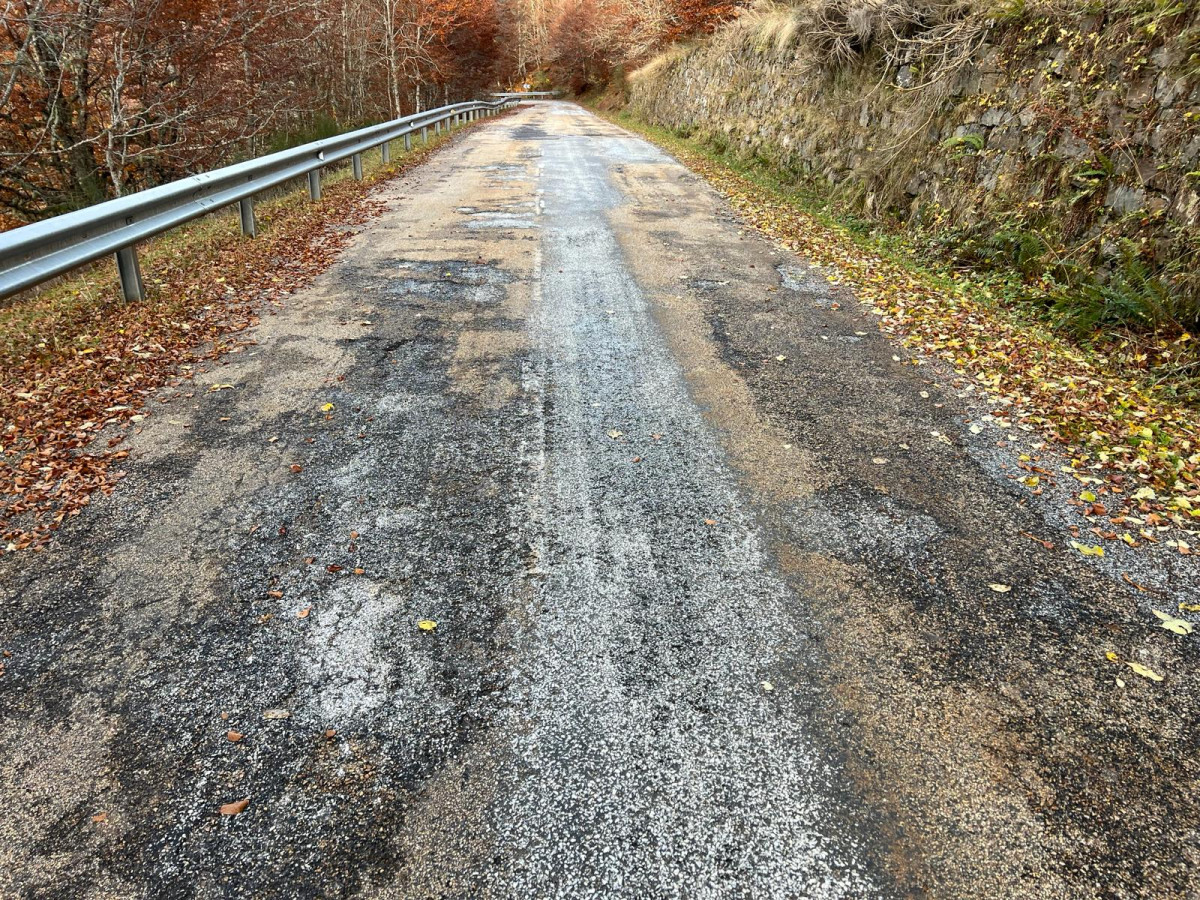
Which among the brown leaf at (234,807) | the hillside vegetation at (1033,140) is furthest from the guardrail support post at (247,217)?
the hillside vegetation at (1033,140)

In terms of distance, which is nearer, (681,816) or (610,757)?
(681,816)

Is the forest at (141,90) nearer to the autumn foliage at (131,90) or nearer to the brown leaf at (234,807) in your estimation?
the autumn foliage at (131,90)

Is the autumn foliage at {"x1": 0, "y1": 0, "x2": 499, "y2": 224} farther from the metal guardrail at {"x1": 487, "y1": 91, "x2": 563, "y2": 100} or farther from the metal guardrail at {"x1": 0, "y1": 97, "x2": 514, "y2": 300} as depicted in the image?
the metal guardrail at {"x1": 487, "y1": 91, "x2": 563, "y2": 100}

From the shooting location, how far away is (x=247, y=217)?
8.80 metres

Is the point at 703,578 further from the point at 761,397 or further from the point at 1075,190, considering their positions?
the point at 1075,190

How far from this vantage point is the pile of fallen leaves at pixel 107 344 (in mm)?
3953

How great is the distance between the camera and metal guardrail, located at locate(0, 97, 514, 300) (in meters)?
4.75

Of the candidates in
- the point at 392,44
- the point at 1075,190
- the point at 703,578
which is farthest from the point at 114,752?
the point at 392,44

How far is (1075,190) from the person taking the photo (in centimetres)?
711

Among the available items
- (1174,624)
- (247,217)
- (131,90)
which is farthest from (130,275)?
(131,90)

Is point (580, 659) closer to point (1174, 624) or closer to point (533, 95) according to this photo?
point (1174, 624)

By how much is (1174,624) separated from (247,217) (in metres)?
9.43

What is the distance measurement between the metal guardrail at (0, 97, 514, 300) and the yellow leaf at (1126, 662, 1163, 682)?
6.23m

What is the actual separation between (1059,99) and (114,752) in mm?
9375
